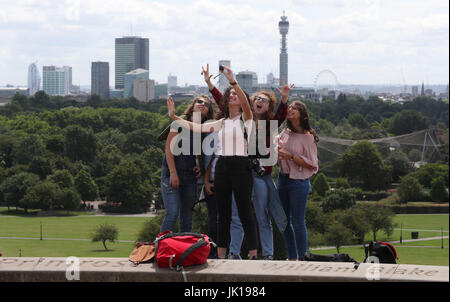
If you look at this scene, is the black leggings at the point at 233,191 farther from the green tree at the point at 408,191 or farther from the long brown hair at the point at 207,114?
the green tree at the point at 408,191

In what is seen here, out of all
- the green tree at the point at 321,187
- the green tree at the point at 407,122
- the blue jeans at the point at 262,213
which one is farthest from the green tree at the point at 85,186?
the green tree at the point at 407,122

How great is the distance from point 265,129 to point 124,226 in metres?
54.1

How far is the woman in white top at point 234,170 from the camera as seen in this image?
778 cm

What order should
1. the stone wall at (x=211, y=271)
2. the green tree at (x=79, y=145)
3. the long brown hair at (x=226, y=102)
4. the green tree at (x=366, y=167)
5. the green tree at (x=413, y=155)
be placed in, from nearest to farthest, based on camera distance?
the stone wall at (x=211, y=271) → the long brown hair at (x=226, y=102) → the green tree at (x=366, y=167) → the green tree at (x=79, y=145) → the green tree at (x=413, y=155)

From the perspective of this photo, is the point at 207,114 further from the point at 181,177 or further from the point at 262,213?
the point at 262,213

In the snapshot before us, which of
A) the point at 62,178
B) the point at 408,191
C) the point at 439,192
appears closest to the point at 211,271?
the point at 408,191

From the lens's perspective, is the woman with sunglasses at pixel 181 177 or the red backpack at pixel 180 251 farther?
the woman with sunglasses at pixel 181 177

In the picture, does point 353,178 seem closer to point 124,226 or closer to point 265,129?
point 124,226

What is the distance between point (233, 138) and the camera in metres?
7.86

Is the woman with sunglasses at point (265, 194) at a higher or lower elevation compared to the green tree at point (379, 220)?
higher

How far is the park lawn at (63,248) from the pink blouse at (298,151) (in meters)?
40.3

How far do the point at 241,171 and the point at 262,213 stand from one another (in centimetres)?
77

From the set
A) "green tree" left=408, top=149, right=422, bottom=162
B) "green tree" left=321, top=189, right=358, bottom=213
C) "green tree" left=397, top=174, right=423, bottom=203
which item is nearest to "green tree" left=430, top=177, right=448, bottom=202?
"green tree" left=397, top=174, right=423, bottom=203
